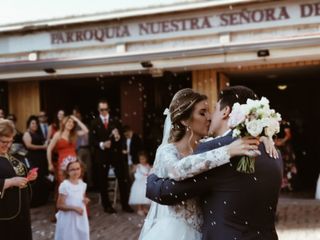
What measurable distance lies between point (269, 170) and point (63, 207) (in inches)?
153

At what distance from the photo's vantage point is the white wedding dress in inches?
105

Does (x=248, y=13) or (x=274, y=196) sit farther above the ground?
(x=248, y=13)

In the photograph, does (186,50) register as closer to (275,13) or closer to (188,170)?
(275,13)

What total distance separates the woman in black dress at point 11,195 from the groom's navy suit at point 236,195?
2353 millimetres

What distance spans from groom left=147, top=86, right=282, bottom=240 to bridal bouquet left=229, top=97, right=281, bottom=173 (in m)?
0.09

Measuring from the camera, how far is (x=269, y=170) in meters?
2.70

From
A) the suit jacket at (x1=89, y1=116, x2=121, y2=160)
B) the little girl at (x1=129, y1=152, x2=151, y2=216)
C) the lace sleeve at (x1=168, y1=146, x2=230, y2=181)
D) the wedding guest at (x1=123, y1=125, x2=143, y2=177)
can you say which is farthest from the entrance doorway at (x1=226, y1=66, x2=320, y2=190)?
the lace sleeve at (x1=168, y1=146, x2=230, y2=181)

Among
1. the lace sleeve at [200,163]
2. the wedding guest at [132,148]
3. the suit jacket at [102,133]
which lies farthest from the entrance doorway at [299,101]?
the lace sleeve at [200,163]

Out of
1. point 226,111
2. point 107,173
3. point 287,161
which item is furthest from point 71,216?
point 287,161

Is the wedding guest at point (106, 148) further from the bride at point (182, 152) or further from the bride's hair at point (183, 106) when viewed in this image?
the bride's hair at point (183, 106)

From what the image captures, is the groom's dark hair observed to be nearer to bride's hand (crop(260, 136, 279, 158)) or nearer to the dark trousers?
bride's hand (crop(260, 136, 279, 158))

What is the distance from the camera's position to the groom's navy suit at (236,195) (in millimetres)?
2639

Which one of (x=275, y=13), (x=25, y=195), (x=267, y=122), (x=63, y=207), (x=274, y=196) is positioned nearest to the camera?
(x=267, y=122)

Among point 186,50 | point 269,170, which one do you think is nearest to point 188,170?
point 269,170
